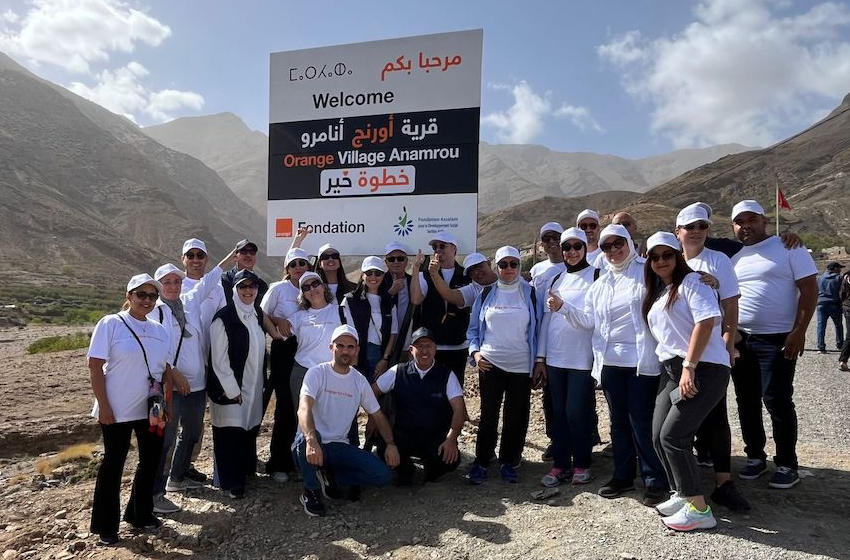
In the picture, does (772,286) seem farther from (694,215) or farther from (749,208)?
(694,215)

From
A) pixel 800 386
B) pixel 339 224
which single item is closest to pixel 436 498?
pixel 339 224

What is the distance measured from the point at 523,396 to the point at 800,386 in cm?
635

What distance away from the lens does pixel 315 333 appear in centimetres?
524

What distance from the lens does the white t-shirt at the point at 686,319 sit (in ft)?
11.9

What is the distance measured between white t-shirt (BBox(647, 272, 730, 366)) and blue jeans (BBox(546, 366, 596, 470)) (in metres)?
0.90

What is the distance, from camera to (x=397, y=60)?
6.61 m

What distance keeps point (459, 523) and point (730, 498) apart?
191 cm

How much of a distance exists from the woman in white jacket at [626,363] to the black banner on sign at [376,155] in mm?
2260

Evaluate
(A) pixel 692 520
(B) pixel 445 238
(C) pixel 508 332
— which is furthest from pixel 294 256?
(A) pixel 692 520

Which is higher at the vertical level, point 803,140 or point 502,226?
point 803,140

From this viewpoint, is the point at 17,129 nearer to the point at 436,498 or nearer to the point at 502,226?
the point at 502,226

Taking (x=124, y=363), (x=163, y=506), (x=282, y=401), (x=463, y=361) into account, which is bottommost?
(x=163, y=506)

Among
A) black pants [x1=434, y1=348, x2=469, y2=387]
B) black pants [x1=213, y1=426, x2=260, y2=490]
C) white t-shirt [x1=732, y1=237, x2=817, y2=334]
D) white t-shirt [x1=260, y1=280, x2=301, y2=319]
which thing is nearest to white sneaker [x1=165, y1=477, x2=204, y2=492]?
black pants [x1=213, y1=426, x2=260, y2=490]

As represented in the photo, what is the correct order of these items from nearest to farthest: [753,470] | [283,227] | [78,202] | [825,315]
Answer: [753,470] → [283,227] → [825,315] → [78,202]
